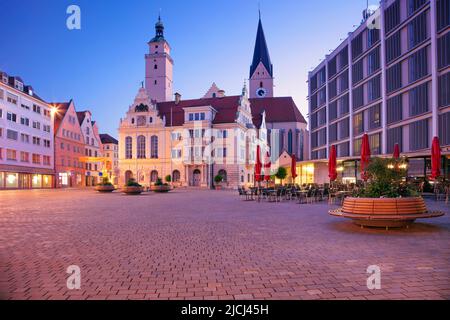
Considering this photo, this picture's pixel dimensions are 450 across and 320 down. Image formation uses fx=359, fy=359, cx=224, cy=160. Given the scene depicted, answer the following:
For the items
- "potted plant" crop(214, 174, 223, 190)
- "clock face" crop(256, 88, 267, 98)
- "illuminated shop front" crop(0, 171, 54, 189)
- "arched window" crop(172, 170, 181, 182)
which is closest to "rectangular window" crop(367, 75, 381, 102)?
"potted plant" crop(214, 174, 223, 190)

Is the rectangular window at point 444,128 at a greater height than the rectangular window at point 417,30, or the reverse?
the rectangular window at point 417,30

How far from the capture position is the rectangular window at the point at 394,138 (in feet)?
127

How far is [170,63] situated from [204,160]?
33692 millimetres

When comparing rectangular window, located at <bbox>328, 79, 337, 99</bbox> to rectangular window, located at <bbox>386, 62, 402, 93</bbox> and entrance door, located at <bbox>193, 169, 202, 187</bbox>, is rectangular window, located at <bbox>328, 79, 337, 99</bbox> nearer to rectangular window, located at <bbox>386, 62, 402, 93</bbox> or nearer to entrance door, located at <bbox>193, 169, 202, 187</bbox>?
rectangular window, located at <bbox>386, 62, 402, 93</bbox>

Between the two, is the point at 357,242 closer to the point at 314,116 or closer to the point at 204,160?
the point at 204,160

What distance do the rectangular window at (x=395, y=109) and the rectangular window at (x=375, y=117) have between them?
74.1 inches

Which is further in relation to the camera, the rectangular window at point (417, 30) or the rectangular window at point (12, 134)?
the rectangular window at point (12, 134)

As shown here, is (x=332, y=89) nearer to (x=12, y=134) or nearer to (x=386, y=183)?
(x=12, y=134)

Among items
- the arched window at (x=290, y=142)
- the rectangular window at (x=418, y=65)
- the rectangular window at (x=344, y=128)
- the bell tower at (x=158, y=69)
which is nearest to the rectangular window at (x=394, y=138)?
the rectangular window at (x=418, y=65)

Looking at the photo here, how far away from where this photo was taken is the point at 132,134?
6116 cm

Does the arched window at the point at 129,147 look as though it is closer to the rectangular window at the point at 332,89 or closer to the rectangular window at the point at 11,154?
the rectangular window at the point at 11,154

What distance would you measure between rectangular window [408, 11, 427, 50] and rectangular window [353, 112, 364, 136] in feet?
38.6

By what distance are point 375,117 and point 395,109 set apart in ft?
12.7
